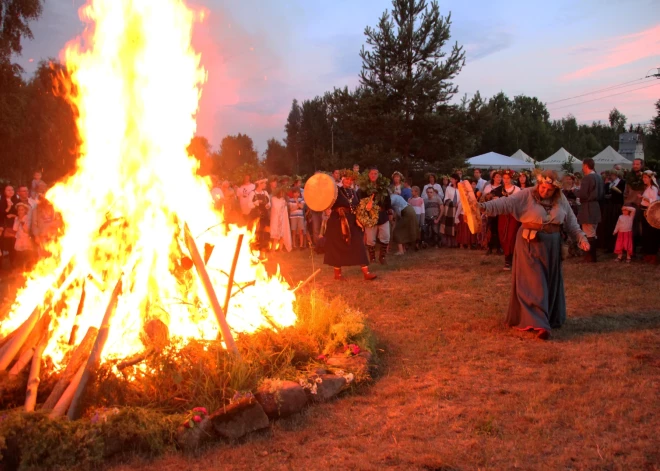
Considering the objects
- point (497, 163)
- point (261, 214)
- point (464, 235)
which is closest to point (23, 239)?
point (261, 214)

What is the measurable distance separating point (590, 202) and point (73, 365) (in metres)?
11.2

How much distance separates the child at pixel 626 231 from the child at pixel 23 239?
1288 centimetres

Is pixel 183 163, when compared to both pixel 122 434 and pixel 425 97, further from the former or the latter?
pixel 425 97

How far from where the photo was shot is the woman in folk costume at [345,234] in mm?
10430

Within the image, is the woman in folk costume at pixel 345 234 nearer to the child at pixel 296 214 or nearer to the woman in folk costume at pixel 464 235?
the woman in folk costume at pixel 464 235

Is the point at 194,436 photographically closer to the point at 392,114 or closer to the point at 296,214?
the point at 296,214

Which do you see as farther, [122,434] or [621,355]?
[621,355]

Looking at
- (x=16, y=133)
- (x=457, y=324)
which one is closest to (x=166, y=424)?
(x=457, y=324)

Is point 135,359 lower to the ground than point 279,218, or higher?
lower

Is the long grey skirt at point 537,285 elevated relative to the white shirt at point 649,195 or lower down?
lower down

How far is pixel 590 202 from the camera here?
12406 mm

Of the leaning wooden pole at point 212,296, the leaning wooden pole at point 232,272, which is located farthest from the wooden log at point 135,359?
the leaning wooden pole at point 232,272

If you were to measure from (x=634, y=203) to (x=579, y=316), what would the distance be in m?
6.03

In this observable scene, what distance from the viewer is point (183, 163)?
601 centimetres
